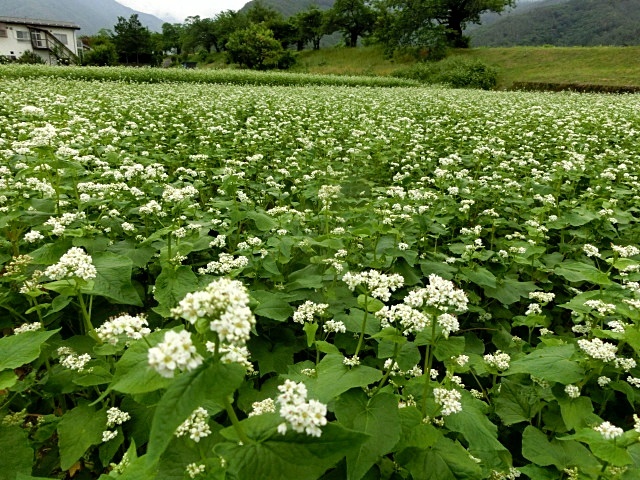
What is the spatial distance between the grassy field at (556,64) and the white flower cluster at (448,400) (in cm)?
4672

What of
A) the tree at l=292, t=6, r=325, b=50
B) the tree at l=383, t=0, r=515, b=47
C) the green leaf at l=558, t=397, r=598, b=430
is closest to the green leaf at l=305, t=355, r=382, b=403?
the green leaf at l=558, t=397, r=598, b=430

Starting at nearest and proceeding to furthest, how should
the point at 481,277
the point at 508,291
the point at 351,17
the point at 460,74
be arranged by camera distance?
the point at 481,277, the point at 508,291, the point at 460,74, the point at 351,17

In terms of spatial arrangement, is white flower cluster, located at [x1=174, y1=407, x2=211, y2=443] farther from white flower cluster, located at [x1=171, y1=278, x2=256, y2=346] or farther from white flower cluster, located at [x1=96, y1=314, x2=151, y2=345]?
white flower cluster, located at [x1=171, y1=278, x2=256, y2=346]

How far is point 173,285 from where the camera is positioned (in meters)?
3.04

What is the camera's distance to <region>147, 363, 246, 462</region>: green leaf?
122 centimetres

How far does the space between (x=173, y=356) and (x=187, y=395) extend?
0.14 metres

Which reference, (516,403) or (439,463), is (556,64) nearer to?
(516,403)

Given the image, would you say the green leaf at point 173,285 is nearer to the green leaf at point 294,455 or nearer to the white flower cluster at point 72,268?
the white flower cluster at point 72,268

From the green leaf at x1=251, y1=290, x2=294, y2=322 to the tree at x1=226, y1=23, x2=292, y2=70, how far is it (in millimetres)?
70876

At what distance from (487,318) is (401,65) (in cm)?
6182

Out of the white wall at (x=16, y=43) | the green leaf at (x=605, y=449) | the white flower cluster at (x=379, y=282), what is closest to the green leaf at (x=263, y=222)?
the white flower cluster at (x=379, y=282)

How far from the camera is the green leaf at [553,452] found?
2.44 meters

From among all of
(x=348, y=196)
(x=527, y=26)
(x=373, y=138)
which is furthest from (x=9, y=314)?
(x=527, y=26)

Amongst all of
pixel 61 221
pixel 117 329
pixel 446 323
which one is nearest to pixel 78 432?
pixel 117 329
